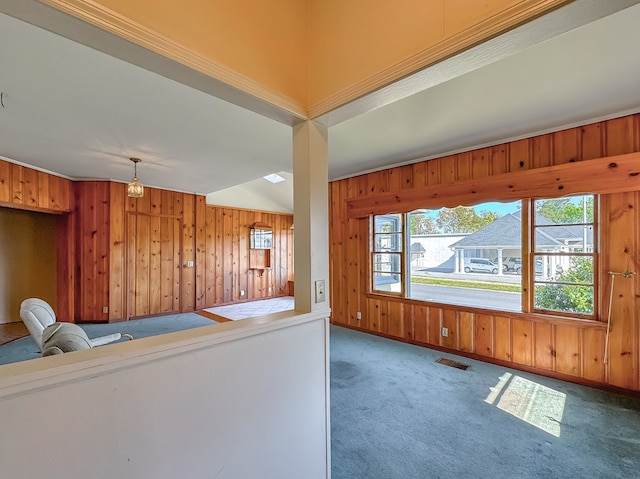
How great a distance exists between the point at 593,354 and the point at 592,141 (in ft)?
6.69

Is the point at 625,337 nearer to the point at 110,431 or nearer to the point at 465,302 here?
the point at 465,302

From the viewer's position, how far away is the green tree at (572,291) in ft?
9.25

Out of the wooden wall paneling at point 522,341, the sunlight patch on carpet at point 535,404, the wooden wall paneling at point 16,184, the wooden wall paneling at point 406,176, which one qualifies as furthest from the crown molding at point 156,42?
the wooden wall paneling at point 16,184

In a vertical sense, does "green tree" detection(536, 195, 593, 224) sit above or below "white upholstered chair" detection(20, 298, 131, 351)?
above

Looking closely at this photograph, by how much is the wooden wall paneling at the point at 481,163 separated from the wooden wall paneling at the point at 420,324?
1826 millimetres

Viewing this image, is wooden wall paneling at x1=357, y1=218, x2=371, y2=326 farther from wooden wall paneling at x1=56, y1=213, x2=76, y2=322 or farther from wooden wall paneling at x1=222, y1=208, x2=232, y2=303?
wooden wall paneling at x1=56, y1=213, x2=76, y2=322

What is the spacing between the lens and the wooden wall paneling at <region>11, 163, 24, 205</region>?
3.83m

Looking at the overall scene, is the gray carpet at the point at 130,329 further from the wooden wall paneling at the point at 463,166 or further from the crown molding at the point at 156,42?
the wooden wall paneling at the point at 463,166

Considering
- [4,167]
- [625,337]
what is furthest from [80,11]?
[4,167]

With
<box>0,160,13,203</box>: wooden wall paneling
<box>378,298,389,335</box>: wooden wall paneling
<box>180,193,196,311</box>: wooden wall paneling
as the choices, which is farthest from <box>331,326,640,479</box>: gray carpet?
<box>0,160,13,203</box>: wooden wall paneling

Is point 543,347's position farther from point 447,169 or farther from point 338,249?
point 338,249

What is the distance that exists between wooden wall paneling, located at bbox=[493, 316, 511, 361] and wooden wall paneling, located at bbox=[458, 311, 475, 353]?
233mm

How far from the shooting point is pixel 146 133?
117 inches

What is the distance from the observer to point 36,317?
232cm
